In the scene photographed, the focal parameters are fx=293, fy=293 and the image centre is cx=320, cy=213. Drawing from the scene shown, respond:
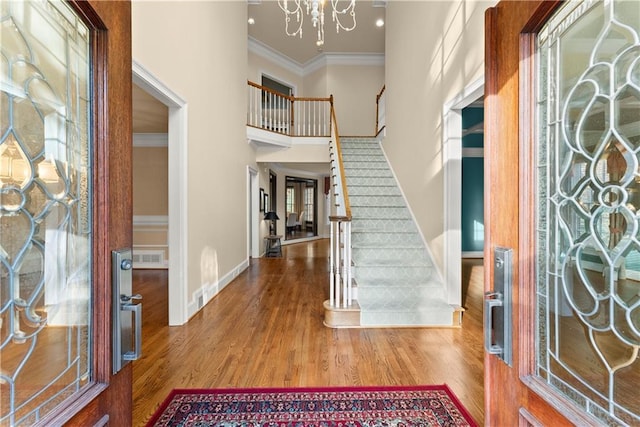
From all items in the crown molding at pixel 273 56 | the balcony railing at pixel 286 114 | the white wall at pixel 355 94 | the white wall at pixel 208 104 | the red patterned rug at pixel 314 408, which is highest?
the crown molding at pixel 273 56

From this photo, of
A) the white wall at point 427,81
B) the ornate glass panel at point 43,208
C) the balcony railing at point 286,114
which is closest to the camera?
the ornate glass panel at point 43,208

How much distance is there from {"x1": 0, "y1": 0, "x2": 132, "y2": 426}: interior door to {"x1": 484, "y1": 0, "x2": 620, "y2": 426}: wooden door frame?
1.20 m

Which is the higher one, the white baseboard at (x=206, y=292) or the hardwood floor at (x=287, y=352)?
the white baseboard at (x=206, y=292)

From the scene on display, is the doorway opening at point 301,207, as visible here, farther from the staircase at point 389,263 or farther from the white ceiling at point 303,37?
the staircase at point 389,263

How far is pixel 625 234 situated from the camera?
666 mm

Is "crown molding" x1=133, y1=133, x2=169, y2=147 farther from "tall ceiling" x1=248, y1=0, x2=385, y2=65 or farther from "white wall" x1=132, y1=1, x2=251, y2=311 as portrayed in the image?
"tall ceiling" x1=248, y1=0, x2=385, y2=65

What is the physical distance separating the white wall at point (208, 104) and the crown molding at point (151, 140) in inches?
65.3

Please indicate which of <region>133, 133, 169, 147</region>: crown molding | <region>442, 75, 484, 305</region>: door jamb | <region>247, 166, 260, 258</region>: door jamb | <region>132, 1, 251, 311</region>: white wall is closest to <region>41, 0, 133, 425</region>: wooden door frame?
<region>132, 1, 251, 311</region>: white wall

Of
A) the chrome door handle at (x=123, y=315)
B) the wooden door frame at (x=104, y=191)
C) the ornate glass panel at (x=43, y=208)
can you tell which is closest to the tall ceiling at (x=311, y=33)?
the wooden door frame at (x=104, y=191)

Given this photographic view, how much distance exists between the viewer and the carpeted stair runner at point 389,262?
296cm

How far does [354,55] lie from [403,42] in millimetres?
3864

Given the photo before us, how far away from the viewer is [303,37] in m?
7.14

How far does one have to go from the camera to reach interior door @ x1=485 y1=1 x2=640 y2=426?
67 cm

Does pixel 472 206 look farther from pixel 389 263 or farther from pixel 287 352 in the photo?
pixel 287 352
